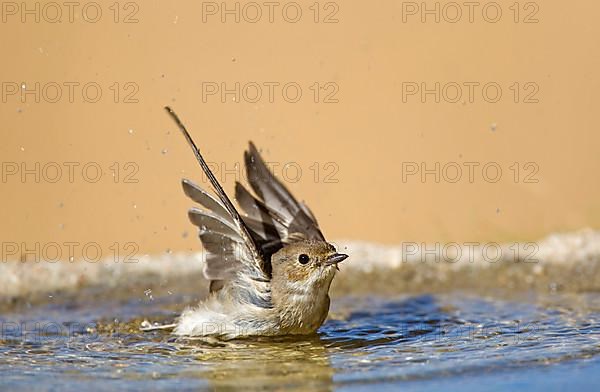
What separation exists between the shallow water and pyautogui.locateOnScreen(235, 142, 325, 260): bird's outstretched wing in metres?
0.69

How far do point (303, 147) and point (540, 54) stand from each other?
387 centimetres

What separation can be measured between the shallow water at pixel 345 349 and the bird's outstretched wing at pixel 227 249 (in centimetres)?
46

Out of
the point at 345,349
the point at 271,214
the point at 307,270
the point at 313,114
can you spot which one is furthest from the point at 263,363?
the point at 313,114

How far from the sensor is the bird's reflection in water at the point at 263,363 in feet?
18.7

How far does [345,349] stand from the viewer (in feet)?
22.2

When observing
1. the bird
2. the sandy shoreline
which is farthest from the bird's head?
the sandy shoreline

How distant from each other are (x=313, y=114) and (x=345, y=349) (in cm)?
854

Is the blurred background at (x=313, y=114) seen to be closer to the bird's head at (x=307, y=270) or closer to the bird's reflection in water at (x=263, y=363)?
the bird's head at (x=307, y=270)

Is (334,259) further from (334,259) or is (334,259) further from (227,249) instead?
(227,249)

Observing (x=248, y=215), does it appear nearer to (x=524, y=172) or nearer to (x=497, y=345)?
(x=497, y=345)

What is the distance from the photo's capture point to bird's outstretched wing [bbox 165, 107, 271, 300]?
277 inches

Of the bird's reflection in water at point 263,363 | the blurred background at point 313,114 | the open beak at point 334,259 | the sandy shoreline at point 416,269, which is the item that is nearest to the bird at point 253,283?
the open beak at point 334,259

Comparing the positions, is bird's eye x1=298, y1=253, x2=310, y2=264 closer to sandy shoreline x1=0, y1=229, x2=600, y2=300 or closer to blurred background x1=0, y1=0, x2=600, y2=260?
sandy shoreline x1=0, y1=229, x2=600, y2=300

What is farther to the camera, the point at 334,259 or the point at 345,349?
the point at 334,259
